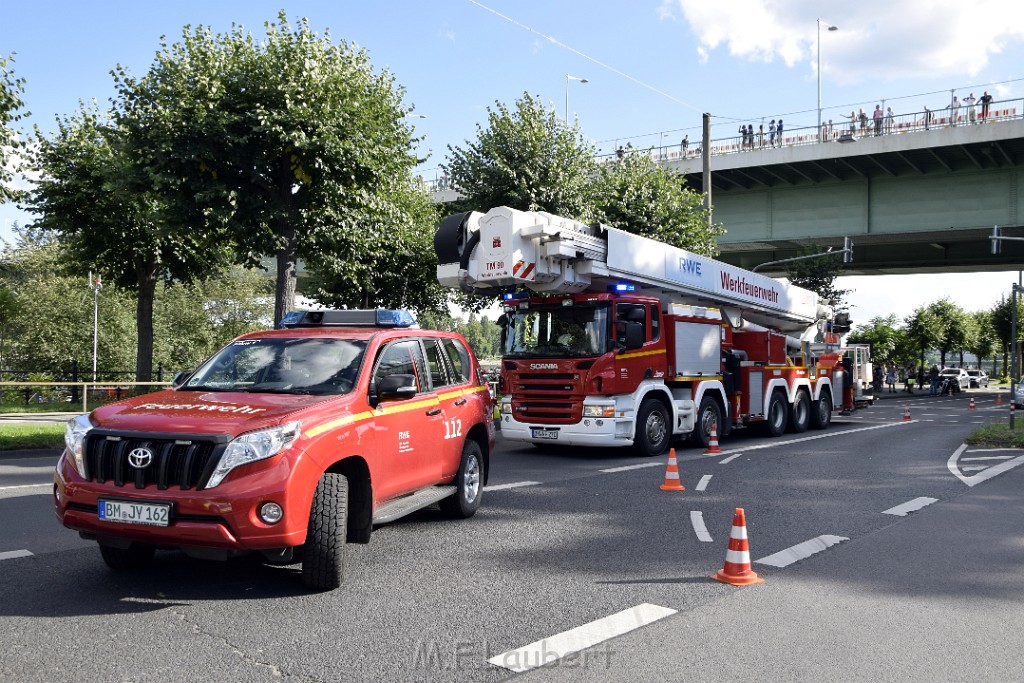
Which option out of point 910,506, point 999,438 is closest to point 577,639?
point 910,506

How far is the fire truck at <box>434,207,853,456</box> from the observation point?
1314 cm

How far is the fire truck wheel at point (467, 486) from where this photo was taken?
7.85m

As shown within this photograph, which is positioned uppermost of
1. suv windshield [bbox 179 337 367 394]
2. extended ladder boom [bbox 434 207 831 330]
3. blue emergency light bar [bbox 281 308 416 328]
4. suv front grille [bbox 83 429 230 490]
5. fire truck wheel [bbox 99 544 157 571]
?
extended ladder boom [bbox 434 207 831 330]

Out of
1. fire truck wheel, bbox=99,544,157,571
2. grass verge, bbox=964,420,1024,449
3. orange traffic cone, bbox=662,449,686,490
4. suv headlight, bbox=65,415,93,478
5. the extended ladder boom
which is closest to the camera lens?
suv headlight, bbox=65,415,93,478

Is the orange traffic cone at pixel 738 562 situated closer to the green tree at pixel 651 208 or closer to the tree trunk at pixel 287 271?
the tree trunk at pixel 287 271

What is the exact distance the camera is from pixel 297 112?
630 inches

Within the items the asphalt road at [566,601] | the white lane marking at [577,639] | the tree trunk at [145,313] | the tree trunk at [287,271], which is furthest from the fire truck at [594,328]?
the tree trunk at [145,313]

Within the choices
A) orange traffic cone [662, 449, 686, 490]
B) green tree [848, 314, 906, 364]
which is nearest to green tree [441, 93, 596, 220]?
orange traffic cone [662, 449, 686, 490]

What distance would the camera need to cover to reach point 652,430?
14.1 meters

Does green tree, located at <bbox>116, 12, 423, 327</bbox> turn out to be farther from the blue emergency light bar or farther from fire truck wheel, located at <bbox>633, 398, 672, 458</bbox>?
the blue emergency light bar

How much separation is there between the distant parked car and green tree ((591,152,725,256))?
175 feet

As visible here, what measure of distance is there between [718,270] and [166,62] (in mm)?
11543

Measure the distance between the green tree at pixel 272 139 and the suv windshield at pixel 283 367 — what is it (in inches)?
401

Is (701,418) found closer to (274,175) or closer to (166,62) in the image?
(274,175)
